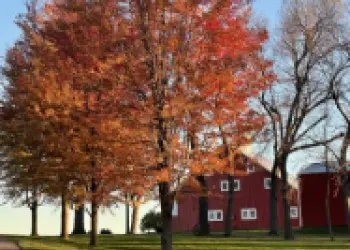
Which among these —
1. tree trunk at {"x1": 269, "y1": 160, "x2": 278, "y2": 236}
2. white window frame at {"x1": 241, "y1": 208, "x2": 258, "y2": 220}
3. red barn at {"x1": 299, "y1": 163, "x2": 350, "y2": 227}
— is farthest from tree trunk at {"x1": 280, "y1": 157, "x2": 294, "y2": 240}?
white window frame at {"x1": 241, "y1": 208, "x2": 258, "y2": 220}

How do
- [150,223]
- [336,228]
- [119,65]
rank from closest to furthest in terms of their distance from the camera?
[119,65]
[336,228]
[150,223]

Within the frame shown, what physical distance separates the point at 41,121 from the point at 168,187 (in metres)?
A: 6.94

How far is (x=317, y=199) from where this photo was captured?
51.1m

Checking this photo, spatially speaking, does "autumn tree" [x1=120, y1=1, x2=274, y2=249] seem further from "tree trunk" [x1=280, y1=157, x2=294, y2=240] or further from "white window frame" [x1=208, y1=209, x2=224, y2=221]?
"white window frame" [x1=208, y1=209, x2=224, y2=221]

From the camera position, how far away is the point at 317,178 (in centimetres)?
5125

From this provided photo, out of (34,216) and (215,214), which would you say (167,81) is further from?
(215,214)

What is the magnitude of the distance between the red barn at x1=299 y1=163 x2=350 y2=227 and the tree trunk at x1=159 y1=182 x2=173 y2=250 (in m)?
34.5

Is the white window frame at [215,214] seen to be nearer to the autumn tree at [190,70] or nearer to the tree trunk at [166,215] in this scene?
the tree trunk at [166,215]

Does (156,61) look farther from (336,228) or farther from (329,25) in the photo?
(336,228)

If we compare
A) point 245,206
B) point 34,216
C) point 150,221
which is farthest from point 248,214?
point 34,216

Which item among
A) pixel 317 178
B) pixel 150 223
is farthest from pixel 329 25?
pixel 150 223

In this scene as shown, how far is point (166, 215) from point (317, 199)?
36423mm

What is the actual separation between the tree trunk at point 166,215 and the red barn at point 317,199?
34506mm

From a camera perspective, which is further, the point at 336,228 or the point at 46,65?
the point at 336,228
